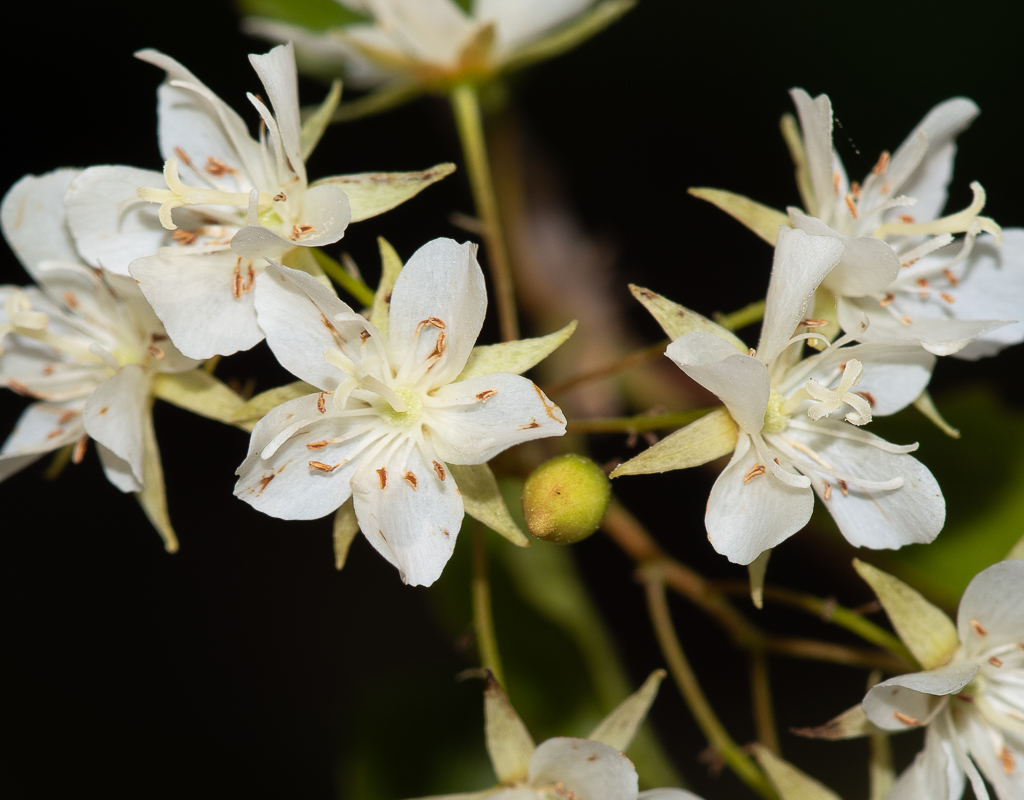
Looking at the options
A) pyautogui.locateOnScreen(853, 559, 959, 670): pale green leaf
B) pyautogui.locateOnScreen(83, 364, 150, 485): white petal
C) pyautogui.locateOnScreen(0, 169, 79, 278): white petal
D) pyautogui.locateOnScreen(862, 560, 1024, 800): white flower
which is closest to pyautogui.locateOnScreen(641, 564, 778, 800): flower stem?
pyautogui.locateOnScreen(862, 560, 1024, 800): white flower

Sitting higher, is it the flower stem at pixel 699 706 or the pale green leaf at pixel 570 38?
the pale green leaf at pixel 570 38

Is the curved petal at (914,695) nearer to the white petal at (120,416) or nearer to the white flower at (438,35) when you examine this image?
the white petal at (120,416)

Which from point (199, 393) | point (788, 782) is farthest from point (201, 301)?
point (788, 782)

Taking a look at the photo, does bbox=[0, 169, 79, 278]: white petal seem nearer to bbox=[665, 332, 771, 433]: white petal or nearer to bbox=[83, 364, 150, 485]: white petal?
bbox=[83, 364, 150, 485]: white petal

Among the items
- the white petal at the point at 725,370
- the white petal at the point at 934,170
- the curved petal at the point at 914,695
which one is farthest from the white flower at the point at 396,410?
the white petal at the point at 934,170

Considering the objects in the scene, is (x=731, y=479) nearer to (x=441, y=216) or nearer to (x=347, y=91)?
(x=441, y=216)

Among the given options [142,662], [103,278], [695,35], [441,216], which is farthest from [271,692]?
[695,35]
